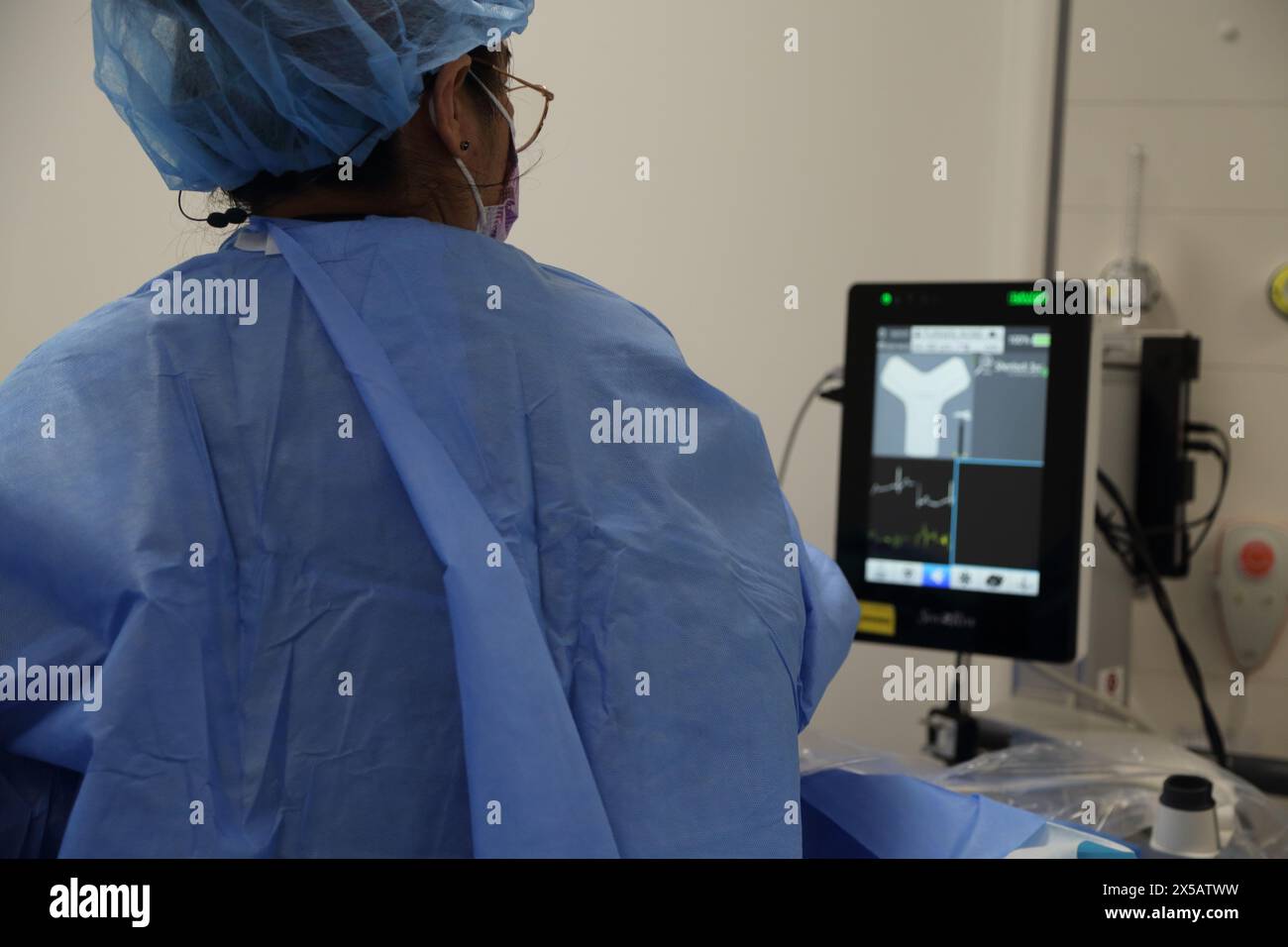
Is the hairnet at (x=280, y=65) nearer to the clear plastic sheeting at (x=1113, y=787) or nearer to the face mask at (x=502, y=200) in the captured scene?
the face mask at (x=502, y=200)

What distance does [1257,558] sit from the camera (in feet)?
5.40

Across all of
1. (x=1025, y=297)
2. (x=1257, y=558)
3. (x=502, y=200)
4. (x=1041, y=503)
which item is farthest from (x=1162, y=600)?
(x=502, y=200)

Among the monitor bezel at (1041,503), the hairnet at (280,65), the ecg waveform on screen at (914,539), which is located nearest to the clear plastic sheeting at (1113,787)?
the monitor bezel at (1041,503)

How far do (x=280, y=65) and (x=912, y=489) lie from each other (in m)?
0.86

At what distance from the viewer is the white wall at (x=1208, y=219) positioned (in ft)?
5.45

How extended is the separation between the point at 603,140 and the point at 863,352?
684 mm

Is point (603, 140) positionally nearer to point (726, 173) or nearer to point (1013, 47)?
point (726, 173)

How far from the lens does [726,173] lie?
5.98 ft

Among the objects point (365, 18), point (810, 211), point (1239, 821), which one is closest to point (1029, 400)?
point (1239, 821)

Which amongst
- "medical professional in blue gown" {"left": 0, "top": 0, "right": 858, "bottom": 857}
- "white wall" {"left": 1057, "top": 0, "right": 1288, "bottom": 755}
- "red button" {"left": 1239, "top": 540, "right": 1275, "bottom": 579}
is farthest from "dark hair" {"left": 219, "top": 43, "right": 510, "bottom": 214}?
"red button" {"left": 1239, "top": 540, "right": 1275, "bottom": 579}

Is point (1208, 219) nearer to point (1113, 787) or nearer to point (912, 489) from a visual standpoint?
point (912, 489)

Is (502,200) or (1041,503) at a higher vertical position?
(502,200)

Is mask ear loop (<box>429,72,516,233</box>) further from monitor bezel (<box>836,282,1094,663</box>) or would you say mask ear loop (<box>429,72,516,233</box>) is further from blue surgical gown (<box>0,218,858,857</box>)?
monitor bezel (<box>836,282,1094,663</box>)

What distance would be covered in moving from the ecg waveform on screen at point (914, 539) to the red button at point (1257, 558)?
614mm
